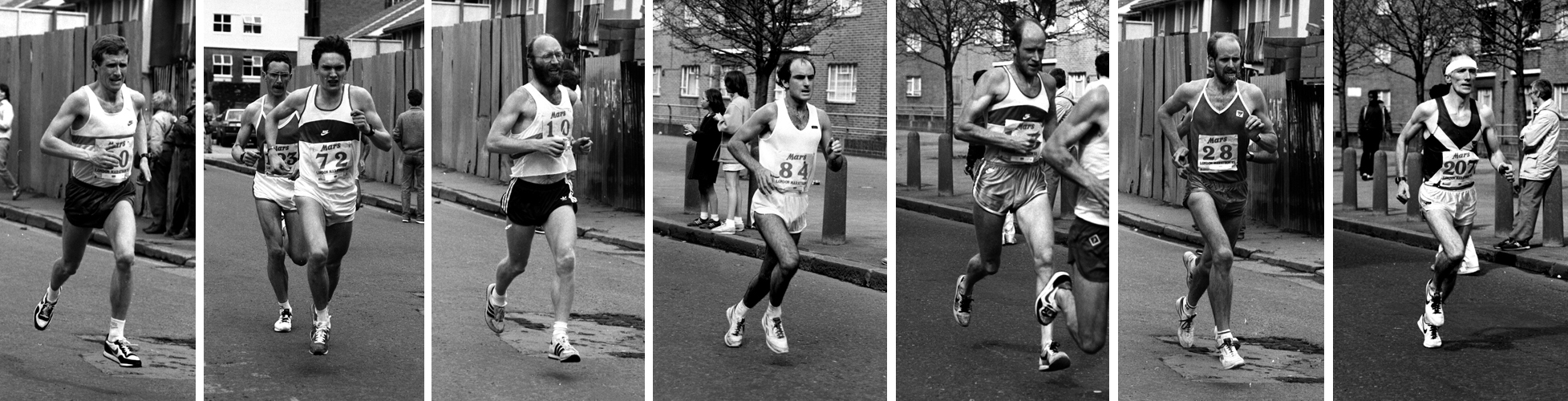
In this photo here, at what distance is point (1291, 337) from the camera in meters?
5.12

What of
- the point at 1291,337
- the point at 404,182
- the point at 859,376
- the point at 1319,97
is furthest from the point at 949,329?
the point at 404,182

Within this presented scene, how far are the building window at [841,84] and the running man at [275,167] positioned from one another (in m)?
2.02

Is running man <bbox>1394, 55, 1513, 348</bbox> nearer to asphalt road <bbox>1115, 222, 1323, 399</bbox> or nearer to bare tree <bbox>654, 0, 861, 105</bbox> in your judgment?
asphalt road <bbox>1115, 222, 1323, 399</bbox>

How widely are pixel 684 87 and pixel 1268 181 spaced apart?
2151 millimetres

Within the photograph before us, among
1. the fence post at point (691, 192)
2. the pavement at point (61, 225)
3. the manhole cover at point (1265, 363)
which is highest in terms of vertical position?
the fence post at point (691, 192)

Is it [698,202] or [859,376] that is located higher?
[698,202]

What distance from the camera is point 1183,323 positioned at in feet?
16.7

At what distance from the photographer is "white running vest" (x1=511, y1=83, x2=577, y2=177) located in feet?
17.0

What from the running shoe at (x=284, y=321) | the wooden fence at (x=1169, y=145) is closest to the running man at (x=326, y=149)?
the running shoe at (x=284, y=321)

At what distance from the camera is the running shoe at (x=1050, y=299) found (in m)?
4.96

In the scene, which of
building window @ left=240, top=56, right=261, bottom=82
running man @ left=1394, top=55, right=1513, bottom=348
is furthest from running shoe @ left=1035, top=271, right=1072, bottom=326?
building window @ left=240, top=56, right=261, bottom=82

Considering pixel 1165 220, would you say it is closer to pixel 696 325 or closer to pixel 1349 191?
pixel 1349 191

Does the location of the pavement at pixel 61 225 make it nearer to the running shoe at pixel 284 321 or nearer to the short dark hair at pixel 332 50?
the running shoe at pixel 284 321

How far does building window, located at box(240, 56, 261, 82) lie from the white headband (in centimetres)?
470
